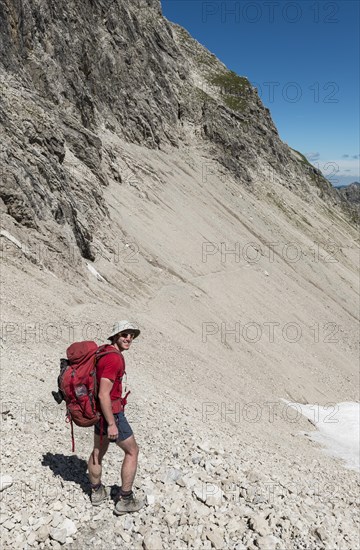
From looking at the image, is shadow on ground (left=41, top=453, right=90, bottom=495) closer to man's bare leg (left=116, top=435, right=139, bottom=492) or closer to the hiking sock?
the hiking sock

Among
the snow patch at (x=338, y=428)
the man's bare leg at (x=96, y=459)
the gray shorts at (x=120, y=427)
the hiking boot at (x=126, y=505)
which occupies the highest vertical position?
the gray shorts at (x=120, y=427)

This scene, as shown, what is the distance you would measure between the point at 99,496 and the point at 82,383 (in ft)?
5.98

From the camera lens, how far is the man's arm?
5.55 m

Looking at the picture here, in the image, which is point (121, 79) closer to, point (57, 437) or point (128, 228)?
point (128, 228)

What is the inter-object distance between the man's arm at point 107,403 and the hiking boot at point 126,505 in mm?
1144

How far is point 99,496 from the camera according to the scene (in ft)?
20.2

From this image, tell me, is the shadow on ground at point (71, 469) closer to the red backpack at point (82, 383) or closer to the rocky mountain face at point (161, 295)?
the rocky mountain face at point (161, 295)

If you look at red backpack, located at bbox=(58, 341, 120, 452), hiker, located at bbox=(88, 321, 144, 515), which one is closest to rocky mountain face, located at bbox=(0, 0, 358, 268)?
red backpack, located at bbox=(58, 341, 120, 452)

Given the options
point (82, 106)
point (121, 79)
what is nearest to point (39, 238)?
point (82, 106)

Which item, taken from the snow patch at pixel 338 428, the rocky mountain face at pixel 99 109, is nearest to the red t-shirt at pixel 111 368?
the snow patch at pixel 338 428

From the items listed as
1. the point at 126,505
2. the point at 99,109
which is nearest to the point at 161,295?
the point at 126,505

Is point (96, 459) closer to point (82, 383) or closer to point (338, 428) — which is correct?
point (82, 383)

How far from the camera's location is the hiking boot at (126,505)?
600cm

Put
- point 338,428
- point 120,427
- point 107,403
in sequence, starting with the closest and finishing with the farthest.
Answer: point 107,403 < point 120,427 < point 338,428
